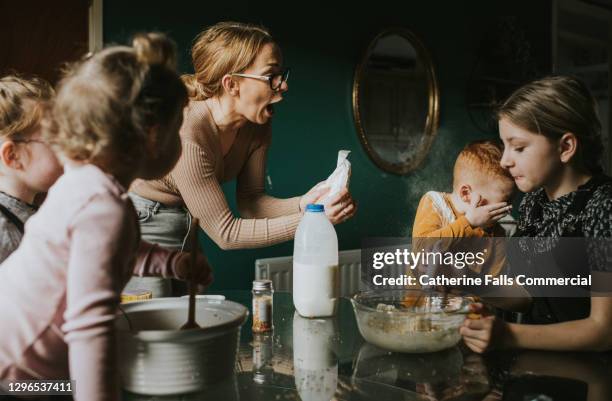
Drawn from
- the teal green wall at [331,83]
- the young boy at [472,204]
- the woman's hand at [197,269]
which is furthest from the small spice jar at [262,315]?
the teal green wall at [331,83]

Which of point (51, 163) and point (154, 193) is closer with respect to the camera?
point (51, 163)

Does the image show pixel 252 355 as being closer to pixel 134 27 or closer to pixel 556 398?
pixel 556 398

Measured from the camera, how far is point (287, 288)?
2.78 metres

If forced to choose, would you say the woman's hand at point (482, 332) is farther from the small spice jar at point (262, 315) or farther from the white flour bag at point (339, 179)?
the white flour bag at point (339, 179)

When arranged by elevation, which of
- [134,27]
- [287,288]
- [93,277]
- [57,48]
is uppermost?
[134,27]

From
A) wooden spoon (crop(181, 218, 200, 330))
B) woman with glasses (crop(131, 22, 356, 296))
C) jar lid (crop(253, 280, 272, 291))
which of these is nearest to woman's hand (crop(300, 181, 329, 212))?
woman with glasses (crop(131, 22, 356, 296))

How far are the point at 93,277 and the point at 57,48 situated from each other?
1788 mm

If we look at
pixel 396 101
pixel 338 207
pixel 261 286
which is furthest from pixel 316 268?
pixel 396 101

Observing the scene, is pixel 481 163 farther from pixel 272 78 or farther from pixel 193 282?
pixel 193 282

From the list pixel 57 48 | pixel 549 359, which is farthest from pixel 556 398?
pixel 57 48

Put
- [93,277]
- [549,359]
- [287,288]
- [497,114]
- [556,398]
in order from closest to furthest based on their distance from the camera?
1. [93,277]
2. [556,398]
3. [549,359]
4. [497,114]
5. [287,288]

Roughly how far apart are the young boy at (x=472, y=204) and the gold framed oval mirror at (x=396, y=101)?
1237 millimetres

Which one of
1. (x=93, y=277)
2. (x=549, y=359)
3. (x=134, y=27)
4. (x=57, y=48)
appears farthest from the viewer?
(x=134, y=27)

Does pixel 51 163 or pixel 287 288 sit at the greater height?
pixel 51 163
